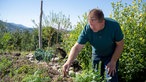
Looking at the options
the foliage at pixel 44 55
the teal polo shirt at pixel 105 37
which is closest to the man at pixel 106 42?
the teal polo shirt at pixel 105 37

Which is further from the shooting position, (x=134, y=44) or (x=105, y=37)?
(x=134, y=44)

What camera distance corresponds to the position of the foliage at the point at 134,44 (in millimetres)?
5969

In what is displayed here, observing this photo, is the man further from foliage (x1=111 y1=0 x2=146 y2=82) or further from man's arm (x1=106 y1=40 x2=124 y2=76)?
foliage (x1=111 y1=0 x2=146 y2=82)

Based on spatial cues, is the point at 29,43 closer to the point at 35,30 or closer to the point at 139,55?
the point at 35,30

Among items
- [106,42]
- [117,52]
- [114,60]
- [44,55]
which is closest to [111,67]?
[114,60]

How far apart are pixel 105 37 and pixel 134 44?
249cm

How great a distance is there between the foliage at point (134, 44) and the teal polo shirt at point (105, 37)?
218 centimetres

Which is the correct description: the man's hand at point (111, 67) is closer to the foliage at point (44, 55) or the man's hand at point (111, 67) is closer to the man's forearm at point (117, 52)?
the man's forearm at point (117, 52)

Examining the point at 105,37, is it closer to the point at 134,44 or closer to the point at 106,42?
the point at 106,42

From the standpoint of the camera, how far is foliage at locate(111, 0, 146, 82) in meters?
5.97

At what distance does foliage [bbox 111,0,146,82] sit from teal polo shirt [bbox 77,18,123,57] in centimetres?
218

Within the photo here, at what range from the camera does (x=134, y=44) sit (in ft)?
19.7

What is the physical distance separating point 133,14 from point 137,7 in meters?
0.24

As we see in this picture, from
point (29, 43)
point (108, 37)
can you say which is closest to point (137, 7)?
point (108, 37)
